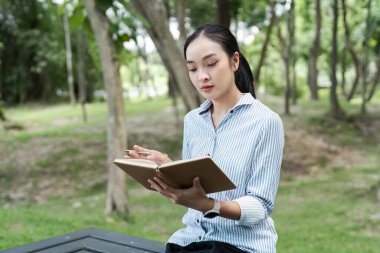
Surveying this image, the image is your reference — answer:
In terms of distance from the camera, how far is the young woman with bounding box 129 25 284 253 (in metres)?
1.77

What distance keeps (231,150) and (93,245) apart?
48.4 inches

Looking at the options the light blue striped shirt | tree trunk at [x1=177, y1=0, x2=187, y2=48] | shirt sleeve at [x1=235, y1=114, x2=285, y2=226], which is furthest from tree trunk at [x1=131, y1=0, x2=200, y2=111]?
shirt sleeve at [x1=235, y1=114, x2=285, y2=226]

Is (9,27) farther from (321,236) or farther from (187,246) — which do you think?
(187,246)

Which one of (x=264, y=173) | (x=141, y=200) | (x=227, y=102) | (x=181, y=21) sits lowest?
(x=141, y=200)

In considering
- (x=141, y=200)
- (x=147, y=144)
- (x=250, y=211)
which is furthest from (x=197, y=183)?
(x=147, y=144)

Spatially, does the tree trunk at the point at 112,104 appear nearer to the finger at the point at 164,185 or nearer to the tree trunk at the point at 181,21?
the tree trunk at the point at 181,21

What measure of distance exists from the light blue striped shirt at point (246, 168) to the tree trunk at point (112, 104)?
377 centimetres

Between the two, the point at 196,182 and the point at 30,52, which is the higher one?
the point at 30,52

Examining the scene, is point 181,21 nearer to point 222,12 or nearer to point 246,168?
point 222,12

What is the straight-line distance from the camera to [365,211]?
6.88 m

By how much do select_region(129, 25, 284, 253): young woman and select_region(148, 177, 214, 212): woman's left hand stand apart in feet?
0.14

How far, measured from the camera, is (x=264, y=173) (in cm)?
177

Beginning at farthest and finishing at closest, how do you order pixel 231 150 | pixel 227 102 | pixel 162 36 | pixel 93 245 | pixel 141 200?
pixel 141 200 < pixel 162 36 < pixel 93 245 < pixel 227 102 < pixel 231 150

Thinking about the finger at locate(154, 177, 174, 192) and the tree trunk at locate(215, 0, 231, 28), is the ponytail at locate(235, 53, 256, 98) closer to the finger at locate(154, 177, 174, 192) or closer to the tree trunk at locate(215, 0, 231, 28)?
the finger at locate(154, 177, 174, 192)
